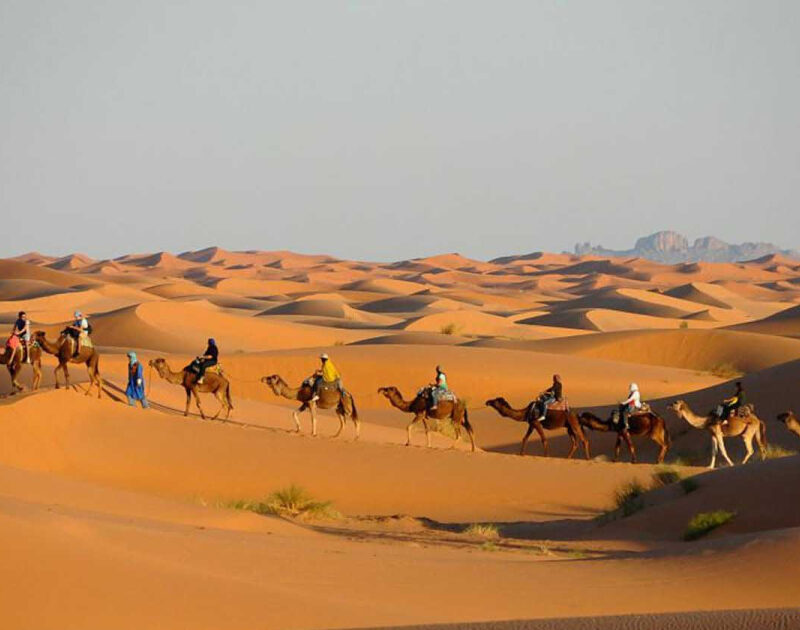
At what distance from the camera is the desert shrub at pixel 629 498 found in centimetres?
1941

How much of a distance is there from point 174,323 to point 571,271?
358 ft

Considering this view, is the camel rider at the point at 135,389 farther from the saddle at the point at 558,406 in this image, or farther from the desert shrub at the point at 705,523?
the desert shrub at the point at 705,523

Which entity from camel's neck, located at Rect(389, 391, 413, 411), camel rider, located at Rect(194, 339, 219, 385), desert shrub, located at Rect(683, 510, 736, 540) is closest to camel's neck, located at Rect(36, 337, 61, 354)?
camel rider, located at Rect(194, 339, 219, 385)

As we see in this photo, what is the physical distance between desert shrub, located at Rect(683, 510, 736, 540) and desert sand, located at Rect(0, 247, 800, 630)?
0.17 m

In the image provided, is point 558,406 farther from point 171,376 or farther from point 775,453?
point 171,376

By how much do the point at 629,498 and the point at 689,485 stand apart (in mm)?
1441

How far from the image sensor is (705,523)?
16953 mm

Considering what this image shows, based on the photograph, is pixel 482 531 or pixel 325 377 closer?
pixel 482 531

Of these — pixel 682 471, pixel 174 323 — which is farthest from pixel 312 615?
pixel 174 323

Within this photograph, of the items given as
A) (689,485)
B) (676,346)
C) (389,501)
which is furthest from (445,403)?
(676,346)

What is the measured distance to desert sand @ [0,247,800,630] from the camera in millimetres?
9609

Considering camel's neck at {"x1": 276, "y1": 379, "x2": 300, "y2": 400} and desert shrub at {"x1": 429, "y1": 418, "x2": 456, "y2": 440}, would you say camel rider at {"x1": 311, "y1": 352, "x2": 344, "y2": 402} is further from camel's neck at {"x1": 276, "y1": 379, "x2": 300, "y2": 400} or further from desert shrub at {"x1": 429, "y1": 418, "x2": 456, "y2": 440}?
desert shrub at {"x1": 429, "y1": 418, "x2": 456, "y2": 440}

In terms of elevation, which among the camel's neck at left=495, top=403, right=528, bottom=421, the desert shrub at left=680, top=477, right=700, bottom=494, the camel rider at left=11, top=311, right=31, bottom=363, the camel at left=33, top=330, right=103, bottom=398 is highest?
the camel rider at left=11, top=311, right=31, bottom=363

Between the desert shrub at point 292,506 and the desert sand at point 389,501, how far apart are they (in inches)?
4.4
